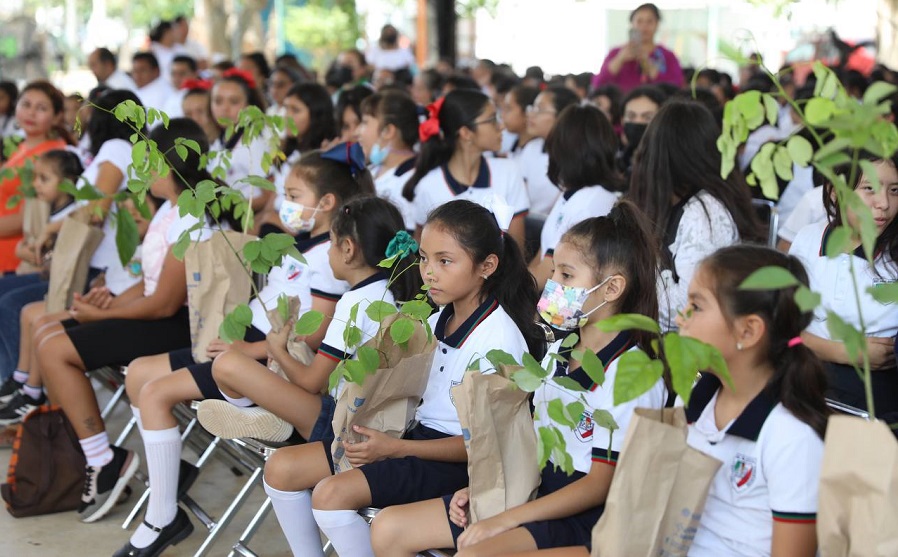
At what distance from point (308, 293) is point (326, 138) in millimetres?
2084

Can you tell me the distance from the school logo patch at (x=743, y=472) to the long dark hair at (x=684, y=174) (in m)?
1.32

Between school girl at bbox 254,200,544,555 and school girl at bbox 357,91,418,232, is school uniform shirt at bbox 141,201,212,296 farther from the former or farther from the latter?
school girl at bbox 254,200,544,555

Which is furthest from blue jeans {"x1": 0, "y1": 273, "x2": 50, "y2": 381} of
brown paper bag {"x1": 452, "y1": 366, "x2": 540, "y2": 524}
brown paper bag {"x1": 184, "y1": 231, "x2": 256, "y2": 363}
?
brown paper bag {"x1": 452, "y1": 366, "x2": 540, "y2": 524}

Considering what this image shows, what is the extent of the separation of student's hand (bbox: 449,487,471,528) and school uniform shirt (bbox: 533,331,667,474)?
0.22 metres

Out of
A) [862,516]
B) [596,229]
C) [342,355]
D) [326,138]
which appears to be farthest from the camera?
[326,138]

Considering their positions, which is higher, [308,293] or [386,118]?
[386,118]

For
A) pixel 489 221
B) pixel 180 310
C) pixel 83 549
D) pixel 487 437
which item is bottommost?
pixel 83 549

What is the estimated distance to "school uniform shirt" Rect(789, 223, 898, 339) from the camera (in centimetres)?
249

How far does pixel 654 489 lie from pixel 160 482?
1.80 metres

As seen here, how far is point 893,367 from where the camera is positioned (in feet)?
8.16

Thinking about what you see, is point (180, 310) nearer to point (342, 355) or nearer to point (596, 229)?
point (342, 355)

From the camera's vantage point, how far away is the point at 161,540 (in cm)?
302

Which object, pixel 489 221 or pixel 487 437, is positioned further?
pixel 489 221

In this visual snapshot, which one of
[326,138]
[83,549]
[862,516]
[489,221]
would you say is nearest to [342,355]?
[489,221]
